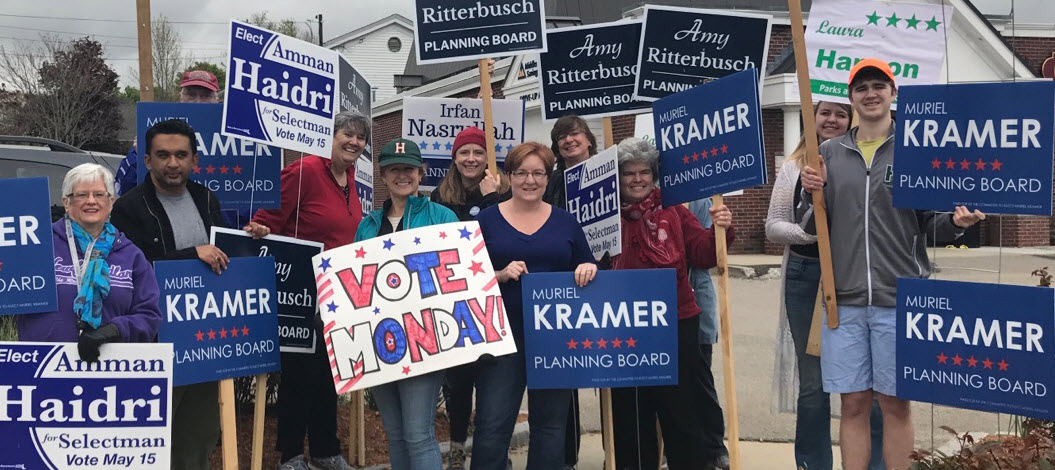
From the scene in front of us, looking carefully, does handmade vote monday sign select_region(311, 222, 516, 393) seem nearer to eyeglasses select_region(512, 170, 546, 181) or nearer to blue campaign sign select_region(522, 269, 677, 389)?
blue campaign sign select_region(522, 269, 677, 389)

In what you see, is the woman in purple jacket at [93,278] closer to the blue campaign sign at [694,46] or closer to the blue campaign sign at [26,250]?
the blue campaign sign at [26,250]

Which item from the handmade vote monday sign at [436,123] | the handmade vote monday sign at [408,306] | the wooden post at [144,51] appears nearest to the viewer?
the handmade vote monday sign at [408,306]

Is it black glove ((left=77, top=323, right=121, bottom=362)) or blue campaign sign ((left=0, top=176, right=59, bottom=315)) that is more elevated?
blue campaign sign ((left=0, top=176, right=59, bottom=315))

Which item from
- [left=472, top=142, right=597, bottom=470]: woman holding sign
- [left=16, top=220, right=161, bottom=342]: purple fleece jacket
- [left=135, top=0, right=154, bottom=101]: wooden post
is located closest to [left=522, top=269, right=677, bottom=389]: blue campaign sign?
[left=472, top=142, right=597, bottom=470]: woman holding sign

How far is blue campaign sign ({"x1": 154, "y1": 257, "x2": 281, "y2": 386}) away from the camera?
16.4ft

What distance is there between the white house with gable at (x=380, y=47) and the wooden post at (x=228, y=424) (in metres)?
53.6

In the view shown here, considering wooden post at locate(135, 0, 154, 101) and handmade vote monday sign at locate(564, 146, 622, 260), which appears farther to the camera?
wooden post at locate(135, 0, 154, 101)

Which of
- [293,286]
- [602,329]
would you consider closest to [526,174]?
[602,329]

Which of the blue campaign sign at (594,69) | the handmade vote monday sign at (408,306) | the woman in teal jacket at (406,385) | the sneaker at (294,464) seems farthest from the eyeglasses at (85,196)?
the blue campaign sign at (594,69)

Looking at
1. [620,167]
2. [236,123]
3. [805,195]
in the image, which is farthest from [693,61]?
[236,123]

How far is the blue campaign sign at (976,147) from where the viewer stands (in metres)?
4.35

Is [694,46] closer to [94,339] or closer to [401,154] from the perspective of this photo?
[401,154]

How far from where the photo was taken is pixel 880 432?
563 centimetres

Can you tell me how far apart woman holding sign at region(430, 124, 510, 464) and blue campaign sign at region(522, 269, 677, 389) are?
3.10 ft
